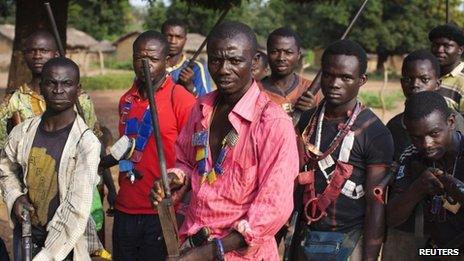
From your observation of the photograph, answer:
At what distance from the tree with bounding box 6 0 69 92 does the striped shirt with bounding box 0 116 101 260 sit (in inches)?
286

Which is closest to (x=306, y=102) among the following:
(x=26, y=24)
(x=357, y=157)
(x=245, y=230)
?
(x=357, y=157)

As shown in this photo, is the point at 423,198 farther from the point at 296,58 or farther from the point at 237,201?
the point at 296,58

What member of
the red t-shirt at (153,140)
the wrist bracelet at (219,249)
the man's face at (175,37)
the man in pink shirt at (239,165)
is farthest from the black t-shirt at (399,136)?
the man's face at (175,37)

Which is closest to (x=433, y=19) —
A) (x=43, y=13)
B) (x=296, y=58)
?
(x=43, y=13)

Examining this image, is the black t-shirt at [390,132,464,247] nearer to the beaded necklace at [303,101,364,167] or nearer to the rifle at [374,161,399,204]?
the rifle at [374,161,399,204]

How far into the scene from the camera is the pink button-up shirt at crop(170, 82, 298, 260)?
2.31 metres

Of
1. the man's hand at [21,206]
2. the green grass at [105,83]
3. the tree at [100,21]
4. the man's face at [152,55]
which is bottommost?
the green grass at [105,83]

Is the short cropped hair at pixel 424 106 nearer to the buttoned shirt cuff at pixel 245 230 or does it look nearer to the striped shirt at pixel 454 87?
the buttoned shirt cuff at pixel 245 230

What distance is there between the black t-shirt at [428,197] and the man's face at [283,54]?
151 centimetres

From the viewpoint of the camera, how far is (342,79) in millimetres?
3088

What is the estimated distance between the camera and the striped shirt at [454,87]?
4.33 meters

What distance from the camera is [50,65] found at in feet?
10.5

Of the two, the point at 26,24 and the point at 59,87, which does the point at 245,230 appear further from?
the point at 26,24

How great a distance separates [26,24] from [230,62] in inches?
341
